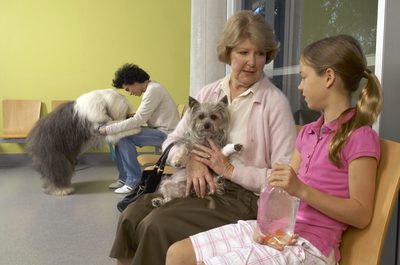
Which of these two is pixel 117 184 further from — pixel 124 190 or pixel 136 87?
pixel 136 87

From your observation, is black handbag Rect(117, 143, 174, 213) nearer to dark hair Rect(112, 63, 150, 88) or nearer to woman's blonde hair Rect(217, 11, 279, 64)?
woman's blonde hair Rect(217, 11, 279, 64)

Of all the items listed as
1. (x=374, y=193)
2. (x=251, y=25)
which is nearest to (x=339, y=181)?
(x=374, y=193)

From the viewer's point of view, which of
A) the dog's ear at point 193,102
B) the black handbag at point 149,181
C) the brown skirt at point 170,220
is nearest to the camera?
the brown skirt at point 170,220

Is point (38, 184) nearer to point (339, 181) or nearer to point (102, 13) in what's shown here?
point (102, 13)

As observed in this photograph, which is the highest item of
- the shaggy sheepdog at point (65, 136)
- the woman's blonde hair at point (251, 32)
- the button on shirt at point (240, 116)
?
the woman's blonde hair at point (251, 32)

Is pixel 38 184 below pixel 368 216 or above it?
below

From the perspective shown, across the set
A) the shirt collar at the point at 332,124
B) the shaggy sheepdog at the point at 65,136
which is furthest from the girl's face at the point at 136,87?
the shirt collar at the point at 332,124

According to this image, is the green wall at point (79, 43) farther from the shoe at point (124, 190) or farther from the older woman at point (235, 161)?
the older woman at point (235, 161)

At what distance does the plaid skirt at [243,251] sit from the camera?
3.42 ft

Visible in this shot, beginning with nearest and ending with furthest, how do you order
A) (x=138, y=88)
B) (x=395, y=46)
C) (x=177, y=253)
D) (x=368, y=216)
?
(x=368, y=216)
(x=177, y=253)
(x=395, y=46)
(x=138, y=88)

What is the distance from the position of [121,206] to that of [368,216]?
1195mm

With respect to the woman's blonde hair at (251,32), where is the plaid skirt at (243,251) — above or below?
below

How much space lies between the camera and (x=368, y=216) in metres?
1.09

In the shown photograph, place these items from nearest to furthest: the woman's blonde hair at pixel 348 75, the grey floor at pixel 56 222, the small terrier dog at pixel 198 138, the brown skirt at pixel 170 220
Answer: the woman's blonde hair at pixel 348 75, the brown skirt at pixel 170 220, the small terrier dog at pixel 198 138, the grey floor at pixel 56 222
